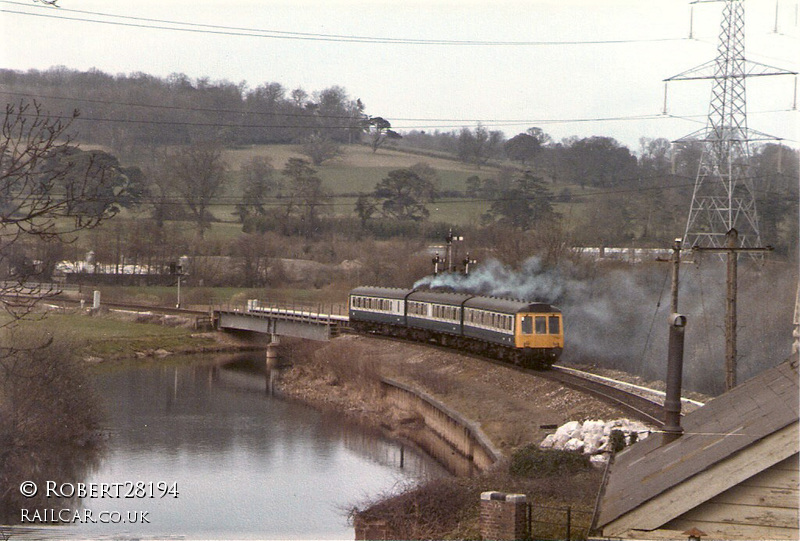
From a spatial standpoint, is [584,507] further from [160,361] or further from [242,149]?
[242,149]

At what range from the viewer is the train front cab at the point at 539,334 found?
1320 inches

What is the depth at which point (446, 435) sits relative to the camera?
31.5 m

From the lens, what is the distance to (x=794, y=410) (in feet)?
28.7

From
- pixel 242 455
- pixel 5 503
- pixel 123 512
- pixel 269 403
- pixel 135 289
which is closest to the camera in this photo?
pixel 5 503

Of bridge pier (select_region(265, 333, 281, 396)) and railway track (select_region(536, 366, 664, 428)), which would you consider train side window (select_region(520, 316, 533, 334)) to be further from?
bridge pier (select_region(265, 333, 281, 396))

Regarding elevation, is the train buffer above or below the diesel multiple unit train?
below

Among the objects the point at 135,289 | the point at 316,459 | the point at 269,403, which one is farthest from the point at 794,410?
the point at 135,289

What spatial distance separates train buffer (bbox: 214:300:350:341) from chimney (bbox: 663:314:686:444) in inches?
1379

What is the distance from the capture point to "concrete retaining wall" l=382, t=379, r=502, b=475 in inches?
1041

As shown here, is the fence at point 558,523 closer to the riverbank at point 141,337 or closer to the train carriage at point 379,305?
the train carriage at point 379,305

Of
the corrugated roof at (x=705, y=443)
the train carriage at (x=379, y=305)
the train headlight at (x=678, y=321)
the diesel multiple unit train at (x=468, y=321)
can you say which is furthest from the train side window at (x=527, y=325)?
the corrugated roof at (x=705, y=443)

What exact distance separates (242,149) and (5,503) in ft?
277

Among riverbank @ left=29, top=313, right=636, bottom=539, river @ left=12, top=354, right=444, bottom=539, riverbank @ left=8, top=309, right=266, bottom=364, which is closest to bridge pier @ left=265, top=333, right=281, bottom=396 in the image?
riverbank @ left=29, top=313, right=636, bottom=539

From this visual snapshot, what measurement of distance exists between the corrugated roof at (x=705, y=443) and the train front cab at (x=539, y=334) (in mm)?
20231
